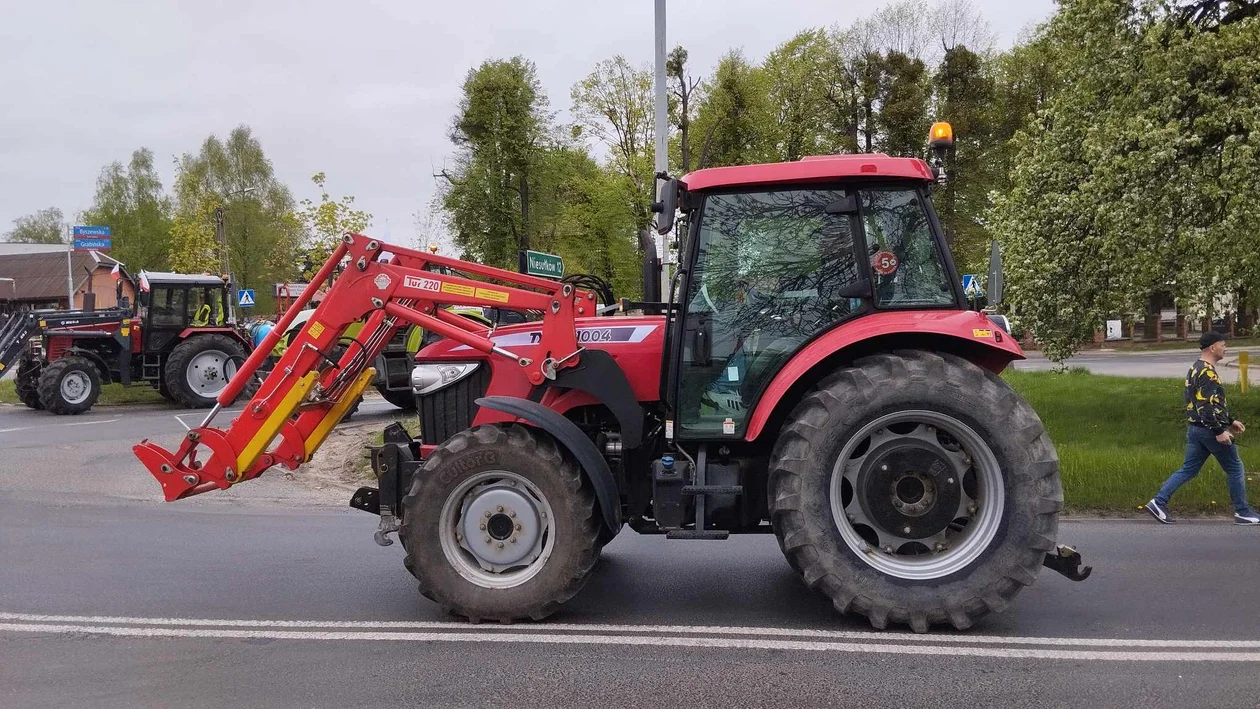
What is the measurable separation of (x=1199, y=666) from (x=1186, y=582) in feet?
5.59

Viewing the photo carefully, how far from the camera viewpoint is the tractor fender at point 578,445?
5.02 meters

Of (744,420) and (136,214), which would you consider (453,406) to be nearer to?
(744,420)

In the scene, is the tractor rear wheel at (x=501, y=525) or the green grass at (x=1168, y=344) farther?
the green grass at (x=1168, y=344)

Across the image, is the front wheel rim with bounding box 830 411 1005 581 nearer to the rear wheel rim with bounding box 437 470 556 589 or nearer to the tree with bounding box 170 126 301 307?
the rear wheel rim with bounding box 437 470 556 589

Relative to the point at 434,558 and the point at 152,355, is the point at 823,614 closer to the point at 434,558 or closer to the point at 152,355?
the point at 434,558

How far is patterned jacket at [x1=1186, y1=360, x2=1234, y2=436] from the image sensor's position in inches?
323

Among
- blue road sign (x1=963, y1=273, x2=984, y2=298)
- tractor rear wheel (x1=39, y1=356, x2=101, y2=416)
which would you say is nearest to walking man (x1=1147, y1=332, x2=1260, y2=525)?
blue road sign (x1=963, y1=273, x2=984, y2=298)

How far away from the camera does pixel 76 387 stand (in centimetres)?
1877

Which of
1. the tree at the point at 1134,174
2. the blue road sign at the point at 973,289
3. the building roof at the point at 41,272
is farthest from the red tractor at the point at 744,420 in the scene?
the building roof at the point at 41,272

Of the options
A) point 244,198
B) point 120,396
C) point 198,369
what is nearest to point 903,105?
point 198,369

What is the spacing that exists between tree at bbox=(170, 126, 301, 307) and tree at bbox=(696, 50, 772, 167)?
1087 inches

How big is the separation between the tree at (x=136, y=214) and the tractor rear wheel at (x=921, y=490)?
226 feet

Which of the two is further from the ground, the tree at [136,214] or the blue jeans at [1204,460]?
the tree at [136,214]

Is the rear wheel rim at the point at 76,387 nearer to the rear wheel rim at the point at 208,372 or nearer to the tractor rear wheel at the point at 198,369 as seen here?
the tractor rear wheel at the point at 198,369
